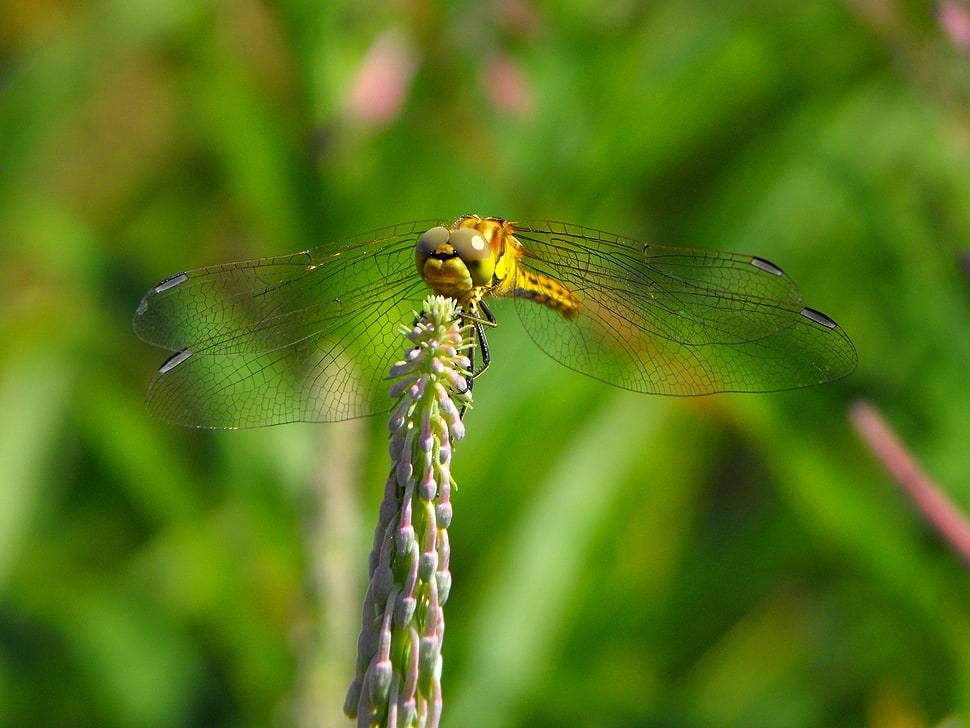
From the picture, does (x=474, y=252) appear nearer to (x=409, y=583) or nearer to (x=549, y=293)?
(x=549, y=293)

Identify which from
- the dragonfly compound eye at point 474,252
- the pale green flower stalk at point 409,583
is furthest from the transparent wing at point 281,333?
the pale green flower stalk at point 409,583

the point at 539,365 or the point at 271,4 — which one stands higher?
the point at 271,4

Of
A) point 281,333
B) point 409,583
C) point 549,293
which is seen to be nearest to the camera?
point 409,583

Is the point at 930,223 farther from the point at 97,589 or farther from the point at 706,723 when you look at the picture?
the point at 97,589

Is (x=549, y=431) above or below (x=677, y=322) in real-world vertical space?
above

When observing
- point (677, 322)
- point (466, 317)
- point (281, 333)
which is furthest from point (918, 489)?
point (281, 333)

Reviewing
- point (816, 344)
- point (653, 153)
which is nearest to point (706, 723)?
point (816, 344)

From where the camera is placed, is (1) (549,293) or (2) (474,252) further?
(1) (549,293)

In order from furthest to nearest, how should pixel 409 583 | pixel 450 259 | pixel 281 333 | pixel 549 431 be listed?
1. pixel 549 431
2. pixel 281 333
3. pixel 450 259
4. pixel 409 583
